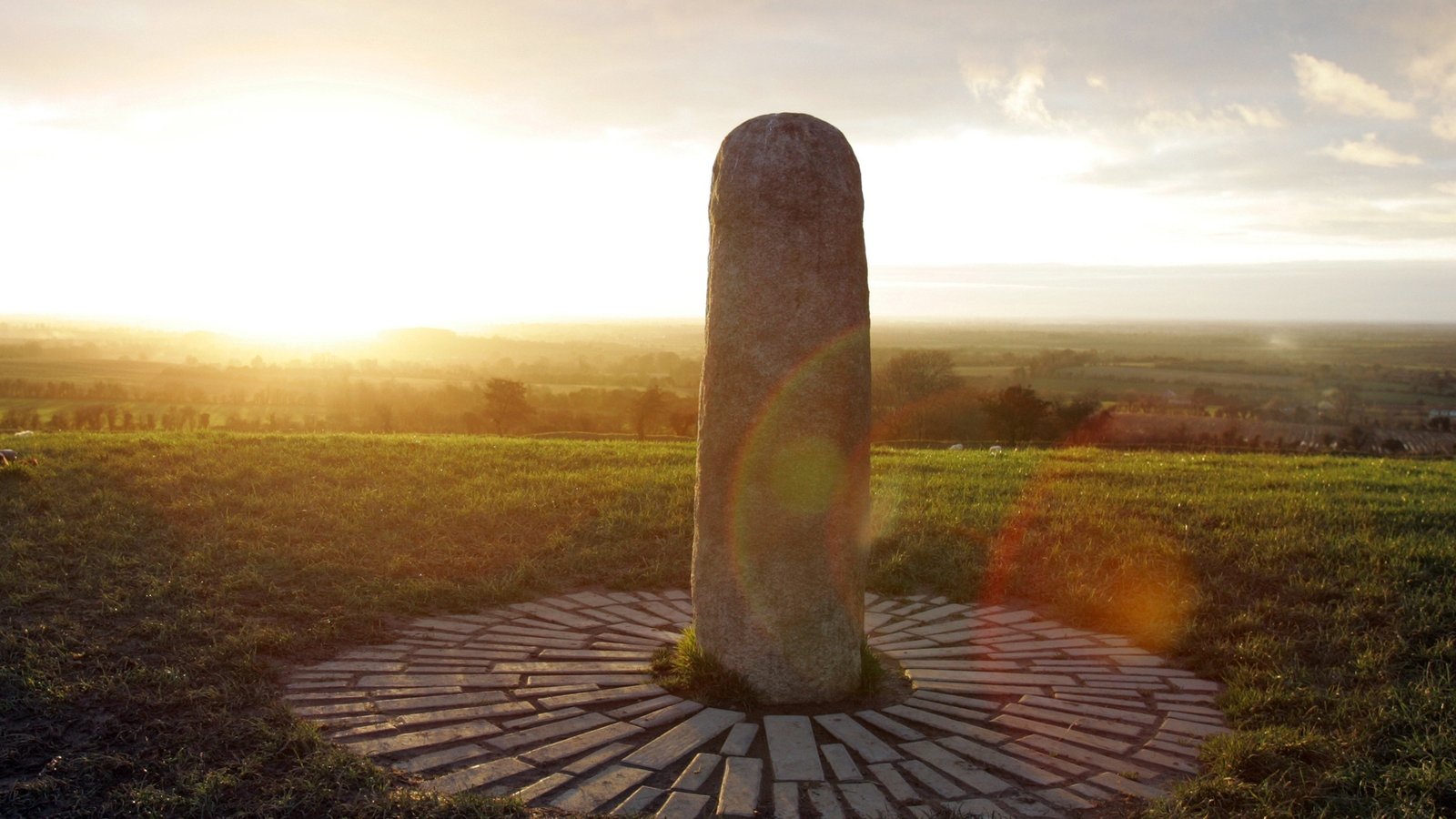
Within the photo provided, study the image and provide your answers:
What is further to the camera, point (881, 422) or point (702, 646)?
point (881, 422)

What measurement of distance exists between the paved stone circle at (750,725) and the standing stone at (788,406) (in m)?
0.39

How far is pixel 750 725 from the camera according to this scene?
13.0ft

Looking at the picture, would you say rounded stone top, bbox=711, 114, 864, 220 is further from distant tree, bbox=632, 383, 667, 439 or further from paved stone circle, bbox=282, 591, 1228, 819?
distant tree, bbox=632, 383, 667, 439

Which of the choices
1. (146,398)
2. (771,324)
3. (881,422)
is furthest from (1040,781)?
(146,398)

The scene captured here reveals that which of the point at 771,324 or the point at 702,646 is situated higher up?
the point at 771,324

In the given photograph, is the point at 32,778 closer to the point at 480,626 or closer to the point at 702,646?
the point at 480,626

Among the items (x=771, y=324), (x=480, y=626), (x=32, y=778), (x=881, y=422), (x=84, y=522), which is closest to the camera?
(x=32, y=778)

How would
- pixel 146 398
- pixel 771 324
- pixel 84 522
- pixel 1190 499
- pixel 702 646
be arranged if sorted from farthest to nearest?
pixel 146 398 → pixel 1190 499 → pixel 84 522 → pixel 702 646 → pixel 771 324

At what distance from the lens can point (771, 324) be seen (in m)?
4.20

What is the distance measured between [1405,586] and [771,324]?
172 inches

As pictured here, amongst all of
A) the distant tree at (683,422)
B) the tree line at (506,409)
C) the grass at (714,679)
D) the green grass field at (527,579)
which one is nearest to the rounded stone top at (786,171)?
the grass at (714,679)

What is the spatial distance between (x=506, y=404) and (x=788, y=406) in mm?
15784

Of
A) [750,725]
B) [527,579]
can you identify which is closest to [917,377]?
[527,579]

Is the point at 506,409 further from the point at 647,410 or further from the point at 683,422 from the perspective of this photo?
the point at 683,422
